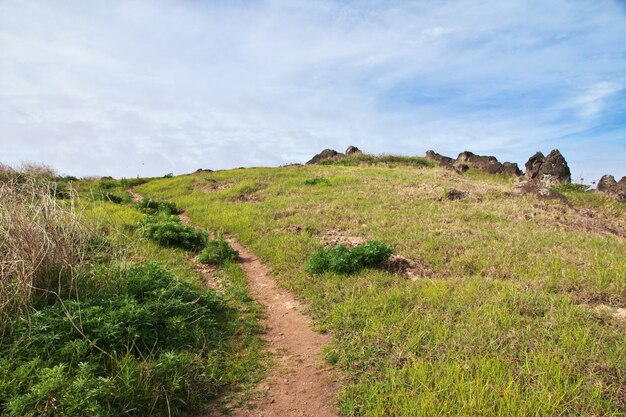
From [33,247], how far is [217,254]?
4591mm

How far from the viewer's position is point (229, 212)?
1473cm

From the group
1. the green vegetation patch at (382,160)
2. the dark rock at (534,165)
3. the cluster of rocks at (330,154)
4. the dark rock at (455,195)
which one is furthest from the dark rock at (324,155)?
the dark rock at (455,195)

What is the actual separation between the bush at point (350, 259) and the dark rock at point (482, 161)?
89.5ft

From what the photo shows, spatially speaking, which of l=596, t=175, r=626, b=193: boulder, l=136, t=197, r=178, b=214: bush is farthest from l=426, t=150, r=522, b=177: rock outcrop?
l=136, t=197, r=178, b=214: bush

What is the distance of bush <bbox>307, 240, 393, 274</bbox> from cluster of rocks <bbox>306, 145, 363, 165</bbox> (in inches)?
1199

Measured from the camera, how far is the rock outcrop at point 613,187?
19.4 m

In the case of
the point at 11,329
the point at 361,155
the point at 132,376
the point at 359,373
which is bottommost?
the point at 359,373

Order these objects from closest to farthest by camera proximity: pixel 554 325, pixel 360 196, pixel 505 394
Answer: pixel 505 394, pixel 554 325, pixel 360 196

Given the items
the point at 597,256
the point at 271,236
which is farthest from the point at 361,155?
the point at 597,256

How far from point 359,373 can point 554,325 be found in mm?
2691

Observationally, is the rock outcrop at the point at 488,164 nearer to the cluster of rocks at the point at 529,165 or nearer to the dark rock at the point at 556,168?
the cluster of rocks at the point at 529,165

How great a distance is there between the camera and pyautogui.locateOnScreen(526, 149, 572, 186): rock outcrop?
25203mm

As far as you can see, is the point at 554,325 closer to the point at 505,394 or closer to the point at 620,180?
the point at 505,394

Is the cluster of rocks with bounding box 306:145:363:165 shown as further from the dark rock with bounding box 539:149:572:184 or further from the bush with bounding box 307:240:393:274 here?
the bush with bounding box 307:240:393:274
